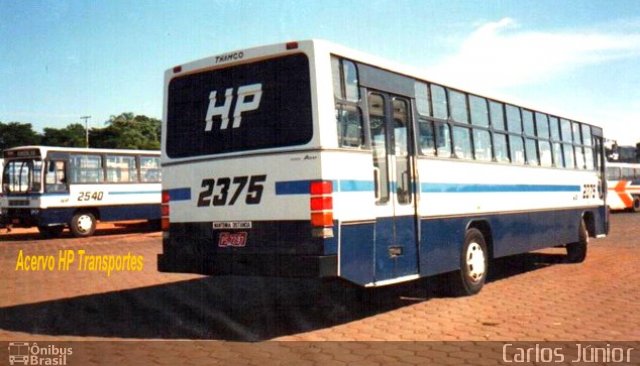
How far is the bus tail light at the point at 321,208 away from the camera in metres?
6.68

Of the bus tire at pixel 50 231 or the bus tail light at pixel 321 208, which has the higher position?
the bus tire at pixel 50 231

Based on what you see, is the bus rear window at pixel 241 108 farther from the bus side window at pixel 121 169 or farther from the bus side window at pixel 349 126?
the bus side window at pixel 121 169

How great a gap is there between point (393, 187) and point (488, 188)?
295cm

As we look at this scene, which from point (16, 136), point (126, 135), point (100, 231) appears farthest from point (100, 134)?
point (100, 231)

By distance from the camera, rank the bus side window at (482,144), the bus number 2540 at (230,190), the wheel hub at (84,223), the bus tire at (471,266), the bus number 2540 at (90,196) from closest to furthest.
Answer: the bus number 2540 at (230,190)
the bus tire at (471,266)
the bus side window at (482,144)
the bus number 2540 at (90,196)
the wheel hub at (84,223)

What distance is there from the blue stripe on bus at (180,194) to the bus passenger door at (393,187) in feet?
7.66

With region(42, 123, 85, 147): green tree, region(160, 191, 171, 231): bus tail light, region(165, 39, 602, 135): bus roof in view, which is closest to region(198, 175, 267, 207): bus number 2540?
region(160, 191, 171, 231): bus tail light

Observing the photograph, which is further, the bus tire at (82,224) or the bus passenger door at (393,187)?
the bus tire at (82,224)

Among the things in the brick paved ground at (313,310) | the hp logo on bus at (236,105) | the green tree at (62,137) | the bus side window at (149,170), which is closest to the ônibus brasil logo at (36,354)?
the brick paved ground at (313,310)

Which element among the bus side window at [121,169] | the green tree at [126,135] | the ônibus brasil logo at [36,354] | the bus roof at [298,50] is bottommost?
the ônibus brasil logo at [36,354]

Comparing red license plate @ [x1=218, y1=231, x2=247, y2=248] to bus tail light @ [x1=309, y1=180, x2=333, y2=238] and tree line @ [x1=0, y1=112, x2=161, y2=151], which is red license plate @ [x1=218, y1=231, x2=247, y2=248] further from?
tree line @ [x1=0, y1=112, x2=161, y2=151]

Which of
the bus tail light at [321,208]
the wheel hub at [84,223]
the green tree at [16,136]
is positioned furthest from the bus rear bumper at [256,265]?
the green tree at [16,136]

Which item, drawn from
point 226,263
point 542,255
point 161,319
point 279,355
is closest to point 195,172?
point 226,263

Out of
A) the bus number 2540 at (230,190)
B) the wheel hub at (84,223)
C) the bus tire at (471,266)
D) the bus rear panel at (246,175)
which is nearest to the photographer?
the bus rear panel at (246,175)
